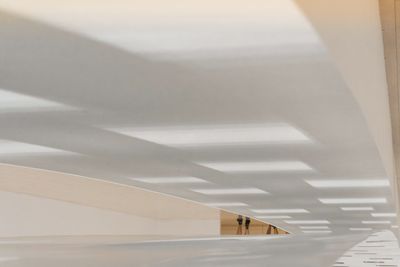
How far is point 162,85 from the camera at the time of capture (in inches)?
14.9

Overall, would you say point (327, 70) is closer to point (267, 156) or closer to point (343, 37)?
point (343, 37)

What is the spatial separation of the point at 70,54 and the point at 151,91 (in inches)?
3.0

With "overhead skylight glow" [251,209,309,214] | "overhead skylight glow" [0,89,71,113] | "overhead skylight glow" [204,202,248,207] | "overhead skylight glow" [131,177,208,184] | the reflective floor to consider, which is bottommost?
the reflective floor

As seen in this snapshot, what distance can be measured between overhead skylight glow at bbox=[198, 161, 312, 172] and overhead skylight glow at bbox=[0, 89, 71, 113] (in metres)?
0.27

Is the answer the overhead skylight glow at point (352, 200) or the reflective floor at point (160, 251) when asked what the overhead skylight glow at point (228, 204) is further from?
the reflective floor at point (160, 251)

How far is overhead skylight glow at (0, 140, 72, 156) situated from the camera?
485 millimetres

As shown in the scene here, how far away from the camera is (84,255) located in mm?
265

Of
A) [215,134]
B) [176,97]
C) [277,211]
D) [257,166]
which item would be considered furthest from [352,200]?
[176,97]

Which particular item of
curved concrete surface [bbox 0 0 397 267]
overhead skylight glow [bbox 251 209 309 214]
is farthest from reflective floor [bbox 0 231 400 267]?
overhead skylight glow [bbox 251 209 309 214]

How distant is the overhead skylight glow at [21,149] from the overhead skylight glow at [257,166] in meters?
0.17

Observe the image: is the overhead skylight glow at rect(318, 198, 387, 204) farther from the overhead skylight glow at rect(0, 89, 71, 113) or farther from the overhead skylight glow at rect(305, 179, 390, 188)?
the overhead skylight glow at rect(0, 89, 71, 113)

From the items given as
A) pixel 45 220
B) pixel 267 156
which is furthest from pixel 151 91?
pixel 45 220

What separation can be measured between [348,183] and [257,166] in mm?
305

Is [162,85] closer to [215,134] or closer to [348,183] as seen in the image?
[215,134]
